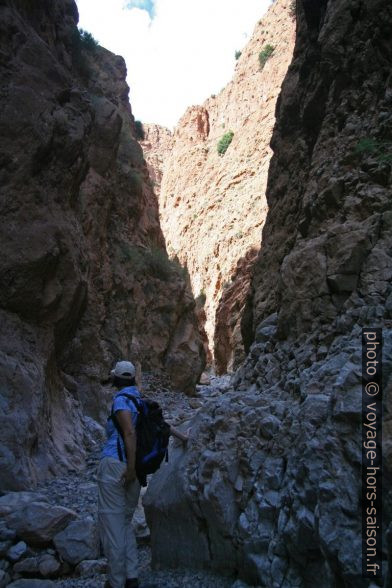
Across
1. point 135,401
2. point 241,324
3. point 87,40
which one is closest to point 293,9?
point 87,40

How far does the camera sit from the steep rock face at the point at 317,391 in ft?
8.89

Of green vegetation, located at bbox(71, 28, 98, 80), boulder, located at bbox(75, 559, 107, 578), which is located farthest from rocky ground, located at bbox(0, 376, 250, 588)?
green vegetation, located at bbox(71, 28, 98, 80)

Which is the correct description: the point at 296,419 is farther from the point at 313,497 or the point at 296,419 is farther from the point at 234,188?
the point at 234,188

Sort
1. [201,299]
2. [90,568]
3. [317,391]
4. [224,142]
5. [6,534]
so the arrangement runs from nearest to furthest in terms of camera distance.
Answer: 1. [317,391]
2. [90,568]
3. [6,534]
4. [201,299]
5. [224,142]

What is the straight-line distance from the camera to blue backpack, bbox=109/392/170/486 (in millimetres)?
3631

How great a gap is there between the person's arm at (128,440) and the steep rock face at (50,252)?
3.03 m

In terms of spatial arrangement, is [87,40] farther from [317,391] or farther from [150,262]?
[317,391]

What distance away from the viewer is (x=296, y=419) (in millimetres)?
3252

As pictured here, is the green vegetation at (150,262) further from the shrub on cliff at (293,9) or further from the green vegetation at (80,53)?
the shrub on cliff at (293,9)

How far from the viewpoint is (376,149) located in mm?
4645

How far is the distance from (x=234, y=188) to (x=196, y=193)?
6.78 metres

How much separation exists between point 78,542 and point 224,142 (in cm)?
3689

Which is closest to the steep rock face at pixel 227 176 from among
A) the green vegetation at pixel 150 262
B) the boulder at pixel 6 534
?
the green vegetation at pixel 150 262

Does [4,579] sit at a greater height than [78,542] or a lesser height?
lesser
